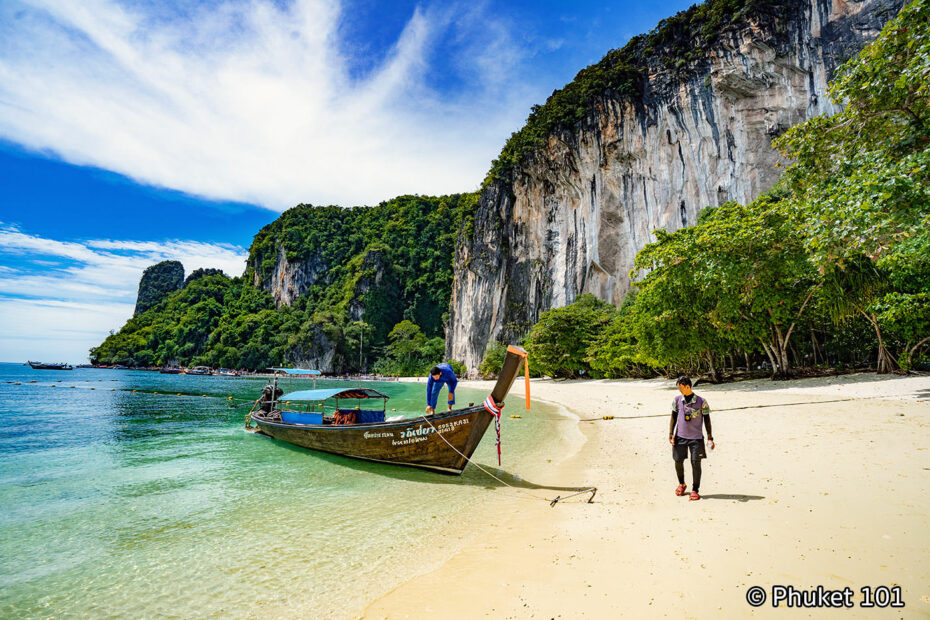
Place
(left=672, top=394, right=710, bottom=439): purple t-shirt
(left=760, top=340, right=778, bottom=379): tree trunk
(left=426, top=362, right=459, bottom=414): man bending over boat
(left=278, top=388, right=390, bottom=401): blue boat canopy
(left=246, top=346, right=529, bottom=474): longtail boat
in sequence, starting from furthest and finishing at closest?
(left=760, top=340, right=778, bottom=379): tree trunk
(left=278, top=388, right=390, bottom=401): blue boat canopy
(left=426, top=362, right=459, bottom=414): man bending over boat
(left=246, top=346, right=529, bottom=474): longtail boat
(left=672, top=394, right=710, bottom=439): purple t-shirt

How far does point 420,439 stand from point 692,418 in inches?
200

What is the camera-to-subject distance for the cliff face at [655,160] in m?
34.1

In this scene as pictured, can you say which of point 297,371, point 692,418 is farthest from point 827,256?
point 297,371

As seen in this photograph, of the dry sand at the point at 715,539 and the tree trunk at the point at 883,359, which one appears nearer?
the dry sand at the point at 715,539

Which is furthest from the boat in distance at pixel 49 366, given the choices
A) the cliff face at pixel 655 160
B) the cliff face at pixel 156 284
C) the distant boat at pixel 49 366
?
the cliff face at pixel 655 160

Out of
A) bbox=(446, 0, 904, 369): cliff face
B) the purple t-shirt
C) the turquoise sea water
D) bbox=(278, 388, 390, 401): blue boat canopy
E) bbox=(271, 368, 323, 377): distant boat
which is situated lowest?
the turquoise sea water

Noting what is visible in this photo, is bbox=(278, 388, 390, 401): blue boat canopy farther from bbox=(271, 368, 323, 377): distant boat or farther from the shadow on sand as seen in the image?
the shadow on sand

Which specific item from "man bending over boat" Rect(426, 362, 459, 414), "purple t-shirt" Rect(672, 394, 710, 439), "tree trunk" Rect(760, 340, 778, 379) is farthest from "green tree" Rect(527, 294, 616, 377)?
"purple t-shirt" Rect(672, 394, 710, 439)

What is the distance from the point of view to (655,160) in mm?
41469

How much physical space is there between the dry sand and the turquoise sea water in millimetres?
823

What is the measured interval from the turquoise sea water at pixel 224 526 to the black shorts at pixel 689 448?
280cm

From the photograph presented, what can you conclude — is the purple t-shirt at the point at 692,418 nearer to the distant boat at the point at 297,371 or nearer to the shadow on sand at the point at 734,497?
the shadow on sand at the point at 734,497

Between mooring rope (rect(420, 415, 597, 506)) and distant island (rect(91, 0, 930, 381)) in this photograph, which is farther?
distant island (rect(91, 0, 930, 381))

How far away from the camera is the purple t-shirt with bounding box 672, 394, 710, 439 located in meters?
5.27
